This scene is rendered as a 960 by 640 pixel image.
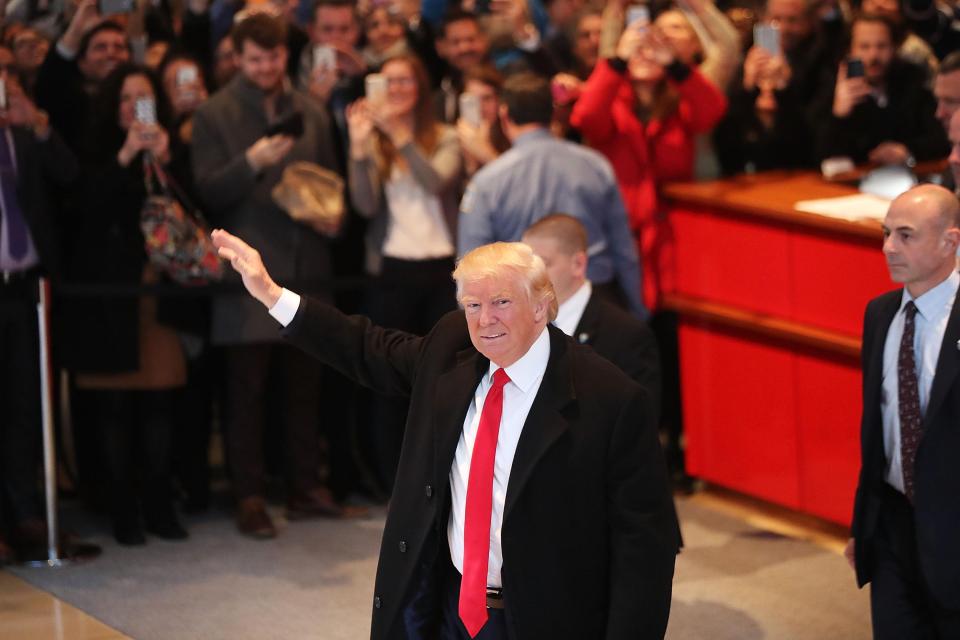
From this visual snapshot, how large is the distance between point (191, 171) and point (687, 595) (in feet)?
8.82

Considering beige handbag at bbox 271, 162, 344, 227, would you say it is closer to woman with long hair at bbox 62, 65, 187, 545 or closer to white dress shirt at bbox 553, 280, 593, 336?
woman with long hair at bbox 62, 65, 187, 545

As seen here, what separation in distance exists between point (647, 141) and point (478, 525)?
373cm

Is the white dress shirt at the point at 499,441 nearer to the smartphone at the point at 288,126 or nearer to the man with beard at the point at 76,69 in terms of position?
the smartphone at the point at 288,126

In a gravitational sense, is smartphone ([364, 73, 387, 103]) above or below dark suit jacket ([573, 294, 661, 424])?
above

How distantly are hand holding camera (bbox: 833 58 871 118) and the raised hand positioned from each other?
4.05m

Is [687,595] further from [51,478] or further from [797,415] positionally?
[51,478]

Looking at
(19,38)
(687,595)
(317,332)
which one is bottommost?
(687,595)

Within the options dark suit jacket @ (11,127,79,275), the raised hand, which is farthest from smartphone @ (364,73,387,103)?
the raised hand

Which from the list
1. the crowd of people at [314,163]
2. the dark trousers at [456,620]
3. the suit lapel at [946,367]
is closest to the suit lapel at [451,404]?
the dark trousers at [456,620]

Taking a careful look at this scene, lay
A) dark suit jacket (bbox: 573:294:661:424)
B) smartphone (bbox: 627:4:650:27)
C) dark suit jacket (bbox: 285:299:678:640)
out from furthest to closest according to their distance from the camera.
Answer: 1. smartphone (bbox: 627:4:650:27)
2. dark suit jacket (bbox: 573:294:661:424)
3. dark suit jacket (bbox: 285:299:678:640)

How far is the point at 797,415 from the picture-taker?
680cm

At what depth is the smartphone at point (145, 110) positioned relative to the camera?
6457mm

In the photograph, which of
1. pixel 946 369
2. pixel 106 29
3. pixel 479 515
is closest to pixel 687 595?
pixel 946 369

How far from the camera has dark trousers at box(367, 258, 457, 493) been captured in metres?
7.04
